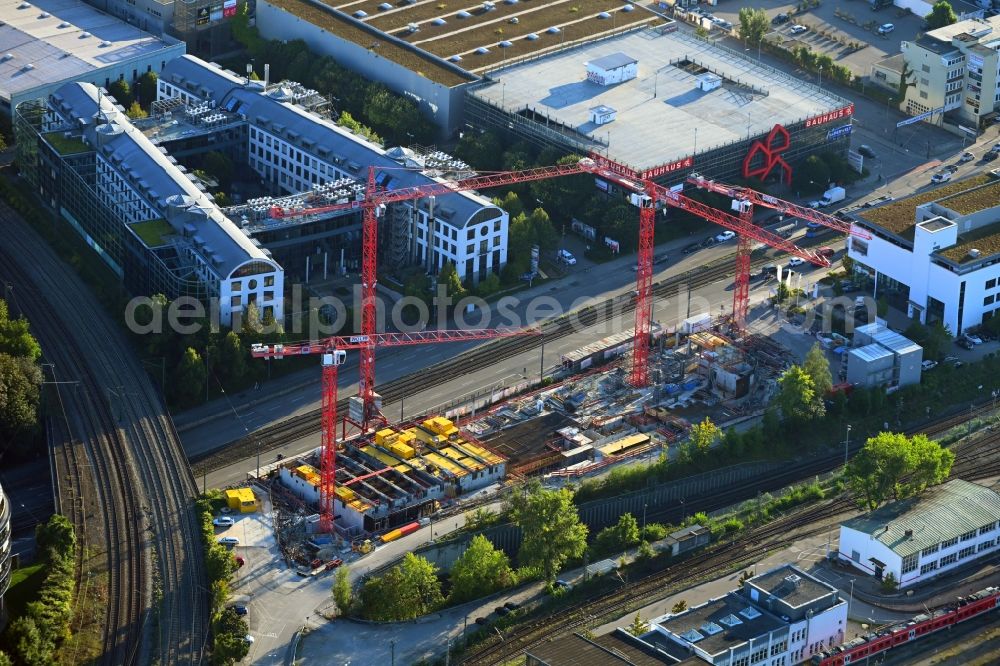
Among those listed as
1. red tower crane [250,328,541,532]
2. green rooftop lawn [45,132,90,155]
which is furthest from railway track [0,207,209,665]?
red tower crane [250,328,541,532]

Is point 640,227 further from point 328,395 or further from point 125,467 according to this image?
point 125,467

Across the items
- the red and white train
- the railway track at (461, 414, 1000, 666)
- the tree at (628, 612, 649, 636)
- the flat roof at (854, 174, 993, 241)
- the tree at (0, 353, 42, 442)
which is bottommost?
the railway track at (461, 414, 1000, 666)

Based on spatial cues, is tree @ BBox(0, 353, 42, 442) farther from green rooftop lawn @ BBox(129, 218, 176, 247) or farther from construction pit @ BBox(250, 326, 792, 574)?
green rooftop lawn @ BBox(129, 218, 176, 247)

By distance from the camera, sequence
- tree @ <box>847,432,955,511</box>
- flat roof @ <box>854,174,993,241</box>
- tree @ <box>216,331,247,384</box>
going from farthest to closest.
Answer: flat roof @ <box>854,174,993,241</box>
tree @ <box>216,331,247,384</box>
tree @ <box>847,432,955,511</box>

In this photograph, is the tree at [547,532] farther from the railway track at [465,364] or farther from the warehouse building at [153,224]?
the warehouse building at [153,224]

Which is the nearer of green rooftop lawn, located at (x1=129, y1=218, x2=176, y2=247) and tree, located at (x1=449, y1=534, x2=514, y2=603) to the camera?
tree, located at (x1=449, y1=534, x2=514, y2=603)

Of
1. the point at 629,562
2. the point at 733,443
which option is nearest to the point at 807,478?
the point at 733,443

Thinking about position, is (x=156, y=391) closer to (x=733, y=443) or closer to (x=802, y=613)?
(x=733, y=443)
